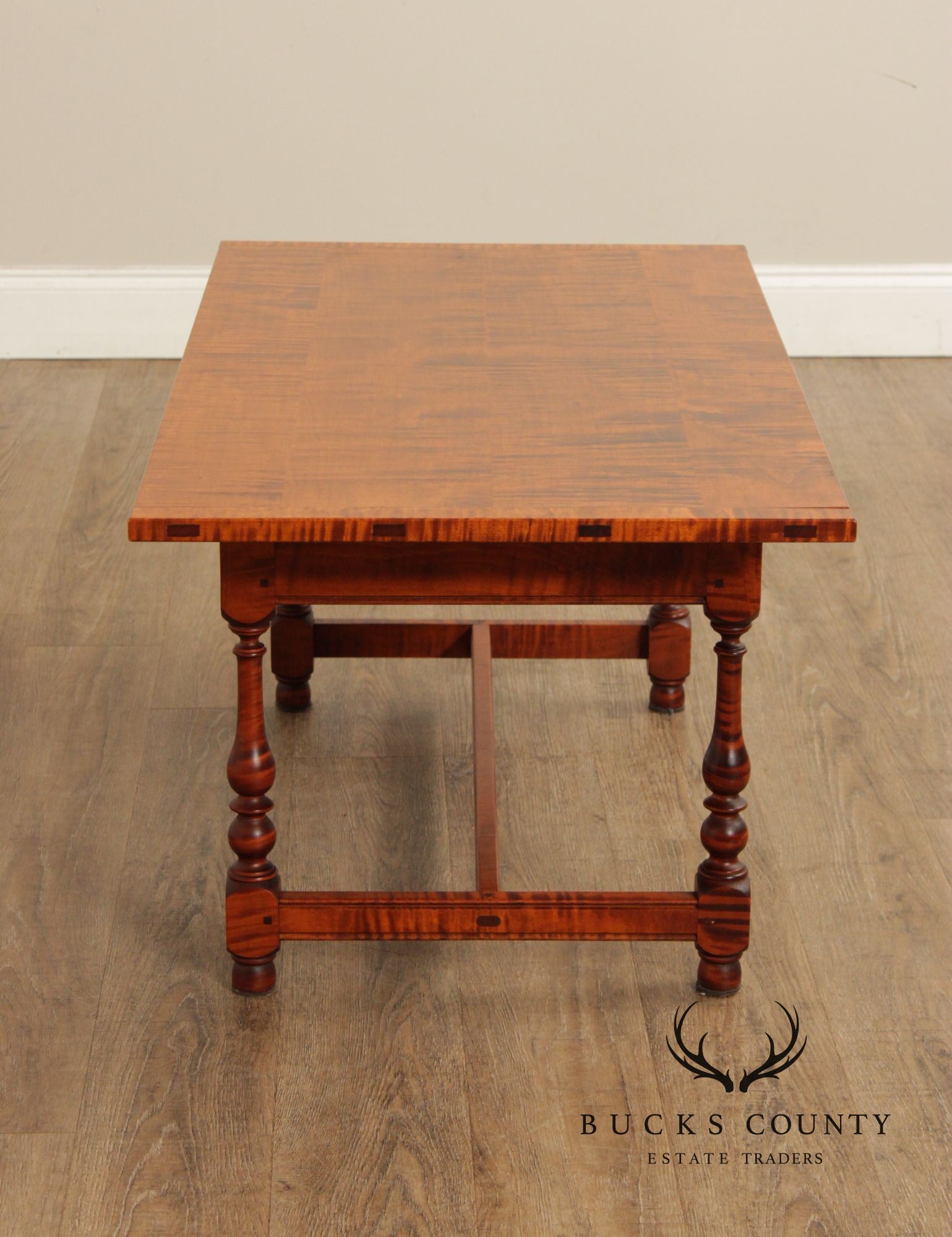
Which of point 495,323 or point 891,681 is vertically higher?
point 495,323

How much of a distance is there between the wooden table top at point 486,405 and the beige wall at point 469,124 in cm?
128

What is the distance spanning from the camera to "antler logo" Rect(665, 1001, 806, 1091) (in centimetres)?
179

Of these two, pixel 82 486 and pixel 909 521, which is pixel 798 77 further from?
pixel 82 486

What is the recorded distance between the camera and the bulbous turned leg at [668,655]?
2328mm

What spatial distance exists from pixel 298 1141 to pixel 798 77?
2.63m

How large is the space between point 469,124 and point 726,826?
2.10 metres

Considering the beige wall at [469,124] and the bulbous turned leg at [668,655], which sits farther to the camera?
the beige wall at [469,124]

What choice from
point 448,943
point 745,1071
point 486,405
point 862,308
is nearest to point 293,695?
point 448,943

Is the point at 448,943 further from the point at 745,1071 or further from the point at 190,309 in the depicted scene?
the point at 190,309

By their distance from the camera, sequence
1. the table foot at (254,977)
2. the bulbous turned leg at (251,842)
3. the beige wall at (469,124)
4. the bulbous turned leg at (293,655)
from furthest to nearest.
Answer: the beige wall at (469,124) → the bulbous turned leg at (293,655) → the table foot at (254,977) → the bulbous turned leg at (251,842)

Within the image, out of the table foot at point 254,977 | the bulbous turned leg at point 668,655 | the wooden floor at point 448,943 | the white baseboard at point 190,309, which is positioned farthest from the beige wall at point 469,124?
the table foot at point 254,977

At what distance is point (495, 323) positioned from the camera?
2.01 m

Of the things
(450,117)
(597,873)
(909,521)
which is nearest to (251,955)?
(597,873)

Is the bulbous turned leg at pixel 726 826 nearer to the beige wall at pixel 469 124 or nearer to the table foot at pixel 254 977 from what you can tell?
the table foot at pixel 254 977
